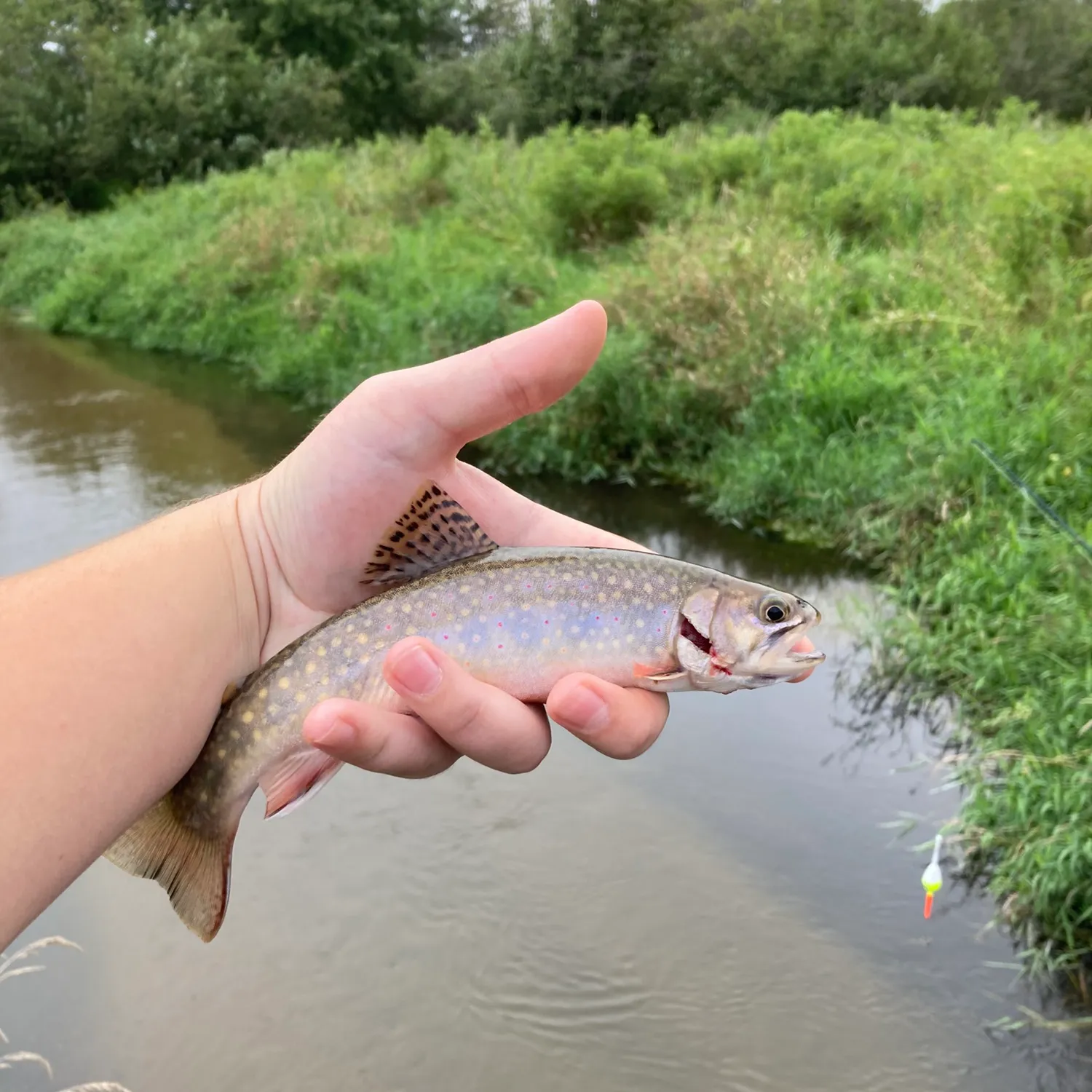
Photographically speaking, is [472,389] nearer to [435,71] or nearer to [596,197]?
[596,197]

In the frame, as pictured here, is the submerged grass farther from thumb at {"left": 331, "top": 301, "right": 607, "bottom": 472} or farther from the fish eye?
the fish eye

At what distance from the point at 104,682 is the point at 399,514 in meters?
0.77

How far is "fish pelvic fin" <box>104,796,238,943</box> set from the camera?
232cm

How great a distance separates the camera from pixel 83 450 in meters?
11.7

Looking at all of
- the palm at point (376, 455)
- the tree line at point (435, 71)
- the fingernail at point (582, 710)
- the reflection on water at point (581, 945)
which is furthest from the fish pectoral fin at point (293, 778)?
the tree line at point (435, 71)

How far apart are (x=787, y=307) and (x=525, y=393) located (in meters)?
6.90

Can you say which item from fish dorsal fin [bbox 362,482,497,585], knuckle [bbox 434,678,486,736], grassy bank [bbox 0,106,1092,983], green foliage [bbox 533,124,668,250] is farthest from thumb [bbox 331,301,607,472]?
green foliage [bbox 533,124,668,250]

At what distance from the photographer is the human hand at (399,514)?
2266 mm

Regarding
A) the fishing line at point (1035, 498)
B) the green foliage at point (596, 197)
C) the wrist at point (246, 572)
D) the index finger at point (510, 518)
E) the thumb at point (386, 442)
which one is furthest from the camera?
the green foliage at point (596, 197)

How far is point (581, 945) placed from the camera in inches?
189

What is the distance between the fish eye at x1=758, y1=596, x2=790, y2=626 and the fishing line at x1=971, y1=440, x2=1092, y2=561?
3386 mm

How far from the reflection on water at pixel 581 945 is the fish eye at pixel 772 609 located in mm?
A: 2714

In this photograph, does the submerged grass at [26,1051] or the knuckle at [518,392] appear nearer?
the knuckle at [518,392]

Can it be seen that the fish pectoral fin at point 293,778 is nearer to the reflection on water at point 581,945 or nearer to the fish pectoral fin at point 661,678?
the fish pectoral fin at point 661,678
